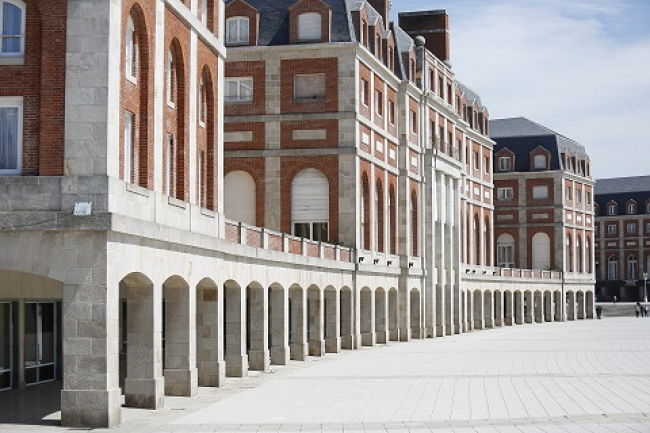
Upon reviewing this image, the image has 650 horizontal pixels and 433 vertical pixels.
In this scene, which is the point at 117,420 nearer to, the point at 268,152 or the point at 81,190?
the point at 81,190

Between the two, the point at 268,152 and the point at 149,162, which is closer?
the point at 149,162

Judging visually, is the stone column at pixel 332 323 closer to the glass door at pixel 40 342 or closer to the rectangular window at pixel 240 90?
the rectangular window at pixel 240 90

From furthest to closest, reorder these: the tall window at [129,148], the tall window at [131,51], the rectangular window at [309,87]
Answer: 1. the rectangular window at [309,87]
2. the tall window at [131,51]
3. the tall window at [129,148]

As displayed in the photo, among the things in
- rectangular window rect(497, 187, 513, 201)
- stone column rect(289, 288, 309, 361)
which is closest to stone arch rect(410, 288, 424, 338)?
stone column rect(289, 288, 309, 361)

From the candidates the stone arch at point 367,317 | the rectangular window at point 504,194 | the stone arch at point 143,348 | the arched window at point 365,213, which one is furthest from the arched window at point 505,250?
the stone arch at point 143,348

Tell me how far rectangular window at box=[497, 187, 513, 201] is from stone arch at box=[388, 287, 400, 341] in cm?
4282

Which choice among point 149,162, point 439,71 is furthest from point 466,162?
point 149,162

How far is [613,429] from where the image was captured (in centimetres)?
2125

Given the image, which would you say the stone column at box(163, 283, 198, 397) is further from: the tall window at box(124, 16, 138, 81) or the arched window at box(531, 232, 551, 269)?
the arched window at box(531, 232, 551, 269)

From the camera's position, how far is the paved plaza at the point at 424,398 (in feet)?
74.9

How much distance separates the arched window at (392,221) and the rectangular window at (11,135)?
3799 centimetres

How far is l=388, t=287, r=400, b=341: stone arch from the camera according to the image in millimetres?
60562

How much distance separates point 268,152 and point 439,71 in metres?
22.7

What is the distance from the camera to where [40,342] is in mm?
33375
